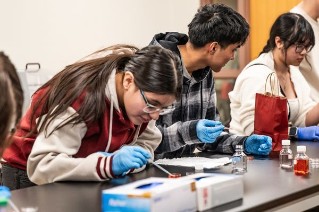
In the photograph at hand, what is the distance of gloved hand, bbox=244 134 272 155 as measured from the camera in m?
2.02

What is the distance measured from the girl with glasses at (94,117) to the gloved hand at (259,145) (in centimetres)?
53

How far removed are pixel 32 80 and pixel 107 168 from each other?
5.80 feet

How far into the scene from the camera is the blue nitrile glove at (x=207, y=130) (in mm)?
1932

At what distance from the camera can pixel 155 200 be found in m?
1.04

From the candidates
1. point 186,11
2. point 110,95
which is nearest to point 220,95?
point 186,11

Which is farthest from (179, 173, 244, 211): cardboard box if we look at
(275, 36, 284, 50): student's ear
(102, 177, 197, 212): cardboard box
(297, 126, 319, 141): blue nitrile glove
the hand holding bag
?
(275, 36, 284, 50): student's ear

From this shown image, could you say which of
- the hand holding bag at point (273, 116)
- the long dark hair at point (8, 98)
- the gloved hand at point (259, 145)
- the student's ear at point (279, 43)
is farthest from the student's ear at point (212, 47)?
the long dark hair at point (8, 98)

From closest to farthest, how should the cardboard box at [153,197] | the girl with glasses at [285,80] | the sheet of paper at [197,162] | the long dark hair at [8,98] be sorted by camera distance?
the long dark hair at [8,98]
the cardboard box at [153,197]
the sheet of paper at [197,162]
the girl with glasses at [285,80]

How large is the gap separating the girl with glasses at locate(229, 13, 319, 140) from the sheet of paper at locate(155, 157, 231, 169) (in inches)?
23.4

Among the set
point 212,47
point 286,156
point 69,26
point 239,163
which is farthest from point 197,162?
point 69,26

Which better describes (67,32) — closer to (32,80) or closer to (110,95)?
(32,80)

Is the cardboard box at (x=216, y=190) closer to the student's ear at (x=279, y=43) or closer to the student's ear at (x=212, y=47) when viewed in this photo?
the student's ear at (x=212, y=47)

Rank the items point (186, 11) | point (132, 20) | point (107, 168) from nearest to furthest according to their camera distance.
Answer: point (107, 168)
point (132, 20)
point (186, 11)

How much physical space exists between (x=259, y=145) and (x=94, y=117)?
2.60ft
